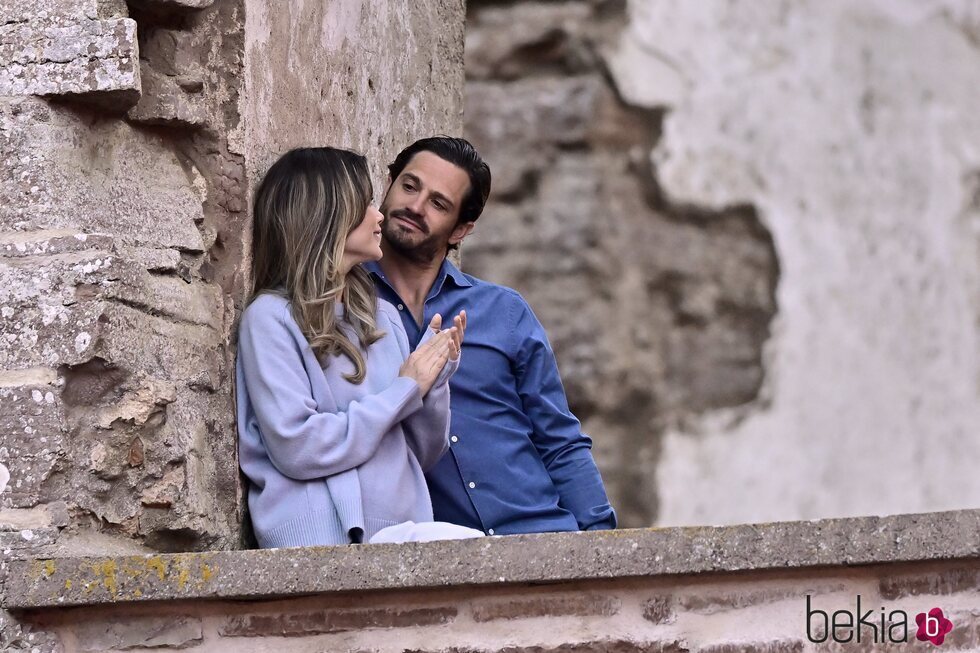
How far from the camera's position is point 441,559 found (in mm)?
3104

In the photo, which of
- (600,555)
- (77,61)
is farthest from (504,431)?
(77,61)

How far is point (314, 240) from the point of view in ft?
12.3

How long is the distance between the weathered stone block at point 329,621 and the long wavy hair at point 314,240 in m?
0.60

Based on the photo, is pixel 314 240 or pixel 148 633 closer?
pixel 148 633

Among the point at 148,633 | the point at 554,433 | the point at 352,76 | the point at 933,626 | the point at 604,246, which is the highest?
the point at 352,76

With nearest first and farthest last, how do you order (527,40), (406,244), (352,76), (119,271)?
(119,271) → (406,244) → (352,76) → (527,40)

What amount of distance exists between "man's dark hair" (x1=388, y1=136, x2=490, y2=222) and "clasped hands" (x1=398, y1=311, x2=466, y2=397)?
1.97 ft

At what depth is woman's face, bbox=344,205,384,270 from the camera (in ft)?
12.5

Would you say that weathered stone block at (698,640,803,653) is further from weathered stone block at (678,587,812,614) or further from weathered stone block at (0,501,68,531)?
weathered stone block at (0,501,68,531)

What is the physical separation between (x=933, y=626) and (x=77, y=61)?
177cm

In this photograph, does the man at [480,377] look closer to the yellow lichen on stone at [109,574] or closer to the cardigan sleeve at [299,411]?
the cardigan sleeve at [299,411]

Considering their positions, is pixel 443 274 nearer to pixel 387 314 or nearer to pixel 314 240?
pixel 387 314

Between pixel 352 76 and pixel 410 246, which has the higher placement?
pixel 352 76

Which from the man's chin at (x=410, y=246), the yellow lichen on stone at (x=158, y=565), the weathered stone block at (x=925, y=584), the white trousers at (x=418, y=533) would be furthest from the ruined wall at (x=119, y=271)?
the weathered stone block at (x=925, y=584)
